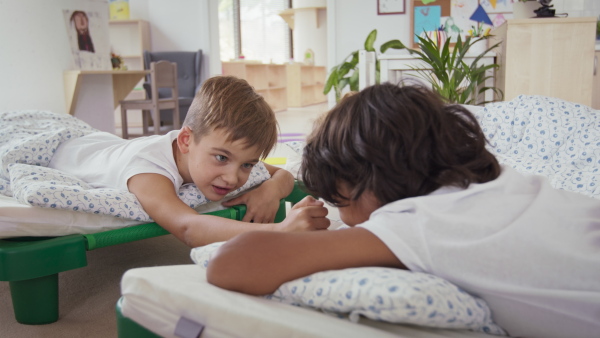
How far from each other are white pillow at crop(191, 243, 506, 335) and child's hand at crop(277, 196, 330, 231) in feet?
1.07

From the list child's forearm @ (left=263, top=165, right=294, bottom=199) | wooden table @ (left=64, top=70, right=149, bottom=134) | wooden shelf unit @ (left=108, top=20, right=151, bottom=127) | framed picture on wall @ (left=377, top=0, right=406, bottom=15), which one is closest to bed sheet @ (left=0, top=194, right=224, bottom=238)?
child's forearm @ (left=263, top=165, right=294, bottom=199)

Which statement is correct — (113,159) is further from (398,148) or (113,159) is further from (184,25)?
(184,25)

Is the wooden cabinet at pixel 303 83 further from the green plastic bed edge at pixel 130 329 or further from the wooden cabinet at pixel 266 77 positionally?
the green plastic bed edge at pixel 130 329

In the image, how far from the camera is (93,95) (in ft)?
13.5

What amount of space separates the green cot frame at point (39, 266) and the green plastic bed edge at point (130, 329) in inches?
19.0

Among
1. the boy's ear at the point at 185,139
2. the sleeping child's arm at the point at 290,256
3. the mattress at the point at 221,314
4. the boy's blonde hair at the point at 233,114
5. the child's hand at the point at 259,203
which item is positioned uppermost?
the boy's blonde hair at the point at 233,114

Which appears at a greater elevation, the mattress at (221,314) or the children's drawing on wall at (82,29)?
the children's drawing on wall at (82,29)

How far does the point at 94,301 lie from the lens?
144 centimetres

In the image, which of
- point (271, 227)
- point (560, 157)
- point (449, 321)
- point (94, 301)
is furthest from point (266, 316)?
point (560, 157)

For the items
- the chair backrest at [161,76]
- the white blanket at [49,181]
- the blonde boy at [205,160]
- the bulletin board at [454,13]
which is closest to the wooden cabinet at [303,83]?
the bulletin board at [454,13]

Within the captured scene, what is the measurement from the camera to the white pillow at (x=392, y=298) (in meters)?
0.66

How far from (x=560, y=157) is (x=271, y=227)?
106cm

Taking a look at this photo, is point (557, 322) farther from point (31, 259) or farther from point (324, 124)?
point (31, 259)

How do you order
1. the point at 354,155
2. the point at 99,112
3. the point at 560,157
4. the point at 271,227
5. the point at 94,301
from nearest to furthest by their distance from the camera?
the point at 354,155 → the point at 271,227 → the point at 94,301 → the point at 560,157 → the point at 99,112
